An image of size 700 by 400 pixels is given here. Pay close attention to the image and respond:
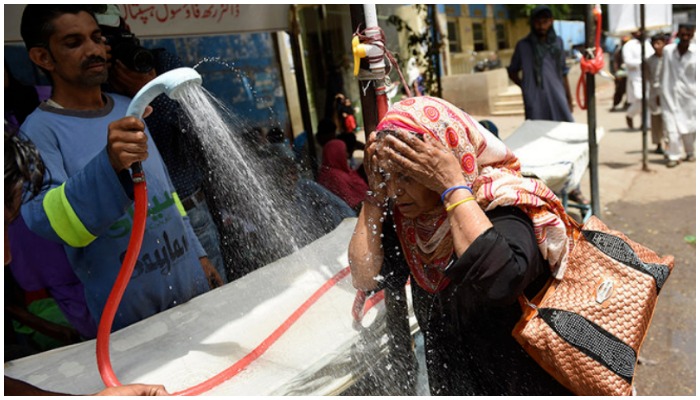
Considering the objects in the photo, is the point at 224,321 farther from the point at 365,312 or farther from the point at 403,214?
the point at 403,214

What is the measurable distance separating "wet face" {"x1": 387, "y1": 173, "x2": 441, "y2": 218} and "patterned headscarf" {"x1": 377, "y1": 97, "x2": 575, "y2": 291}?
103 mm

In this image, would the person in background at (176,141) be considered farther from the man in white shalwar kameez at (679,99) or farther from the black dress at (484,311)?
the man in white shalwar kameez at (679,99)

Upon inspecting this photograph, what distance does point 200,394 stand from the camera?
1616 millimetres

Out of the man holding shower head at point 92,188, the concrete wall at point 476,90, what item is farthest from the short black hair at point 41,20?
the concrete wall at point 476,90

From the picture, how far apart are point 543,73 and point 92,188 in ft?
15.7

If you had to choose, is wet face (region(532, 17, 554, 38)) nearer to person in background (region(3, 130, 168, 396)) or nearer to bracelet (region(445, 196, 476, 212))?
bracelet (region(445, 196, 476, 212))

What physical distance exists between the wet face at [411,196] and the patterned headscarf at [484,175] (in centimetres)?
10

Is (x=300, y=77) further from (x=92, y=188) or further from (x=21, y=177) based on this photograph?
(x=21, y=177)

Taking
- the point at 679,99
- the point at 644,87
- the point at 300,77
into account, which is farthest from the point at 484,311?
the point at 679,99

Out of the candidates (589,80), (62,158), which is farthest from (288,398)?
(589,80)

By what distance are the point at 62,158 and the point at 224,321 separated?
2.59 feet

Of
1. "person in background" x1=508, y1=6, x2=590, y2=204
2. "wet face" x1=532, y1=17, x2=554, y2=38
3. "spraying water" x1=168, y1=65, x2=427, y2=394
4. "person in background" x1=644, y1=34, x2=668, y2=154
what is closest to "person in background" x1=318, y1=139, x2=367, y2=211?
"spraying water" x1=168, y1=65, x2=427, y2=394

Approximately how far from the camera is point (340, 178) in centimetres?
380

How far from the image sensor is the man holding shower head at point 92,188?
1.63m
